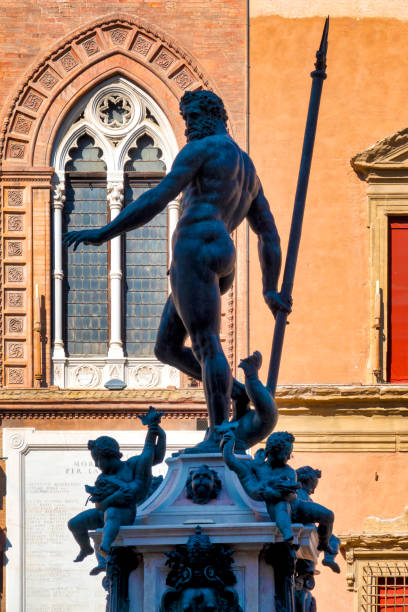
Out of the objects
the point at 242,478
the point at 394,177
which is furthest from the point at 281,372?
the point at 242,478

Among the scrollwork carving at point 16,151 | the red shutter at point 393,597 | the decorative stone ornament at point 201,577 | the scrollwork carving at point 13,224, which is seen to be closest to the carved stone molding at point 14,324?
the scrollwork carving at point 13,224

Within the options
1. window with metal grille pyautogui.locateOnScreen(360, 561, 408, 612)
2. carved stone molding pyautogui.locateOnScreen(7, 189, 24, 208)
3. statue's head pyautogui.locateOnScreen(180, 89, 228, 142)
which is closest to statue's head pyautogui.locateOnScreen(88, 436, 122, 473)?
statue's head pyautogui.locateOnScreen(180, 89, 228, 142)

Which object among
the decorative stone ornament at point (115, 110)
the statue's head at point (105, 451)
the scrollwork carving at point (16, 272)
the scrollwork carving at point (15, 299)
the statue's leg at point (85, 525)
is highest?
the decorative stone ornament at point (115, 110)

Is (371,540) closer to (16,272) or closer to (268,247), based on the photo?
(16,272)

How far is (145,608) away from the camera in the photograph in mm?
10664

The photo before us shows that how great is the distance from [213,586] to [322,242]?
13.6m

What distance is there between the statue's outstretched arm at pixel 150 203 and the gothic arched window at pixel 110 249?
1231 centimetres

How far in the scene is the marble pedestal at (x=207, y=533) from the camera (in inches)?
415

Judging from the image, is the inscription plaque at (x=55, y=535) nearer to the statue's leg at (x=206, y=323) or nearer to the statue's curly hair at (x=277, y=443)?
the statue's leg at (x=206, y=323)

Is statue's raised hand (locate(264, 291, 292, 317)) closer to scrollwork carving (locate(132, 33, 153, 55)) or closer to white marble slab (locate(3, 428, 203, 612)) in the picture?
white marble slab (locate(3, 428, 203, 612))

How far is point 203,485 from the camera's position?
1073cm

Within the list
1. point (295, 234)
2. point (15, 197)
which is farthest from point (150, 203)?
point (15, 197)

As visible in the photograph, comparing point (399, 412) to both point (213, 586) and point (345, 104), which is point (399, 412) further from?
point (213, 586)

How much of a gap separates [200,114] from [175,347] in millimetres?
1293
